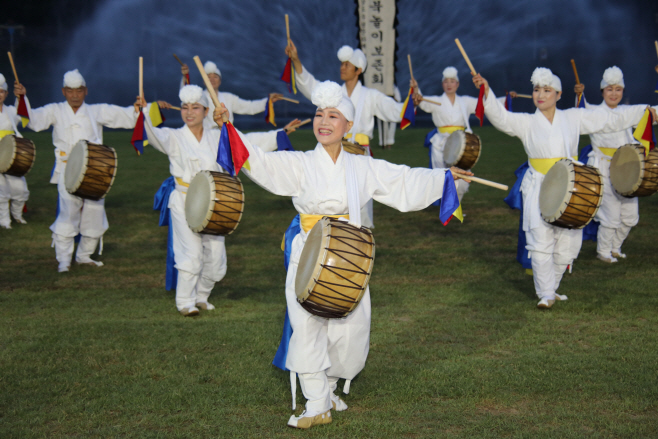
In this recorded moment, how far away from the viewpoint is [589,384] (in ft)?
11.4

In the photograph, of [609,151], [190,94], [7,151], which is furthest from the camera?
[7,151]

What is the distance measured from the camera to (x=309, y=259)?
2.93 meters

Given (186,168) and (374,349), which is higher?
(186,168)

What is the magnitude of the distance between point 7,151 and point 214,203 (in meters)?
3.37

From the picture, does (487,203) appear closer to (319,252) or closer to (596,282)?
(596,282)

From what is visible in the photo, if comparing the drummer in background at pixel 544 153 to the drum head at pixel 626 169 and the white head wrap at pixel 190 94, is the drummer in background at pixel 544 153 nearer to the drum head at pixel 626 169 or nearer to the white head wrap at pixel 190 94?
the drum head at pixel 626 169

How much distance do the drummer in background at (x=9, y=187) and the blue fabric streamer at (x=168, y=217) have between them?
9.86ft

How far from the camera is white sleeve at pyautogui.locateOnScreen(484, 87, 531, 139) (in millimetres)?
4923

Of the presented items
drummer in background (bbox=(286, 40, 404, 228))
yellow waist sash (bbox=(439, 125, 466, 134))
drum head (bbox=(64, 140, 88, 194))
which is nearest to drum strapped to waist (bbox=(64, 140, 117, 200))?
drum head (bbox=(64, 140, 88, 194))

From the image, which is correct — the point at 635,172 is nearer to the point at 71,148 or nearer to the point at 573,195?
the point at 573,195

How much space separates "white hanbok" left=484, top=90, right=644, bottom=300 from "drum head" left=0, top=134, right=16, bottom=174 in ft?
14.5

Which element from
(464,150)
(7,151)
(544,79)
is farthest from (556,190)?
(7,151)

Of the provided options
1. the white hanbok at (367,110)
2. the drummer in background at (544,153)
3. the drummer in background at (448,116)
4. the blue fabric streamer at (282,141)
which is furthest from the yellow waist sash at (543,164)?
the drummer in background at (448,116)

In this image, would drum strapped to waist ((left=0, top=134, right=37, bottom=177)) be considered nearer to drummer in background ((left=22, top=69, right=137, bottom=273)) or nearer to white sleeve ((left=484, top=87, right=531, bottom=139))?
drummer in background ((left=22, top=69, right=137, bottom=273))
